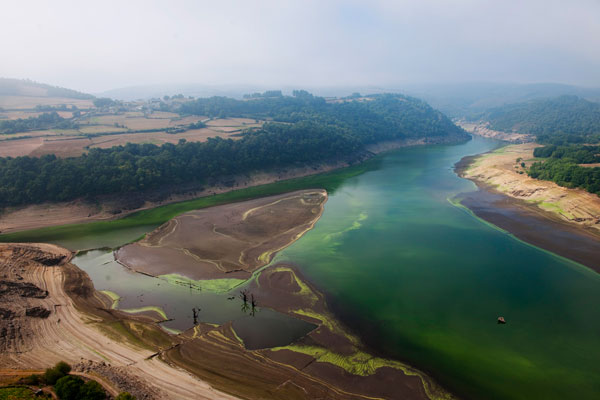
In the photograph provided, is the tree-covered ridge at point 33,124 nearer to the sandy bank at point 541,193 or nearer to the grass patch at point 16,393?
the grass patch at point 16,393

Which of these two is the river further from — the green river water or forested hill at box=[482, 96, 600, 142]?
forested hill at box=[482, 96, 600, 142]

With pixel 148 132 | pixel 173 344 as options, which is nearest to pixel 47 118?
pixel 148 132

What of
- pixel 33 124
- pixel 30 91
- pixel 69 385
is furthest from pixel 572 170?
pixel 30 91

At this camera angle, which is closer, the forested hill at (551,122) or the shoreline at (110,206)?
the shoreline at (110,206)

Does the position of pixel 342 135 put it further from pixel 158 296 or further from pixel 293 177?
pixel 158 296

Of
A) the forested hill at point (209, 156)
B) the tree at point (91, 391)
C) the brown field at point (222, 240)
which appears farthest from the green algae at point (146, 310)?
the forested hill at point (209, 156)
